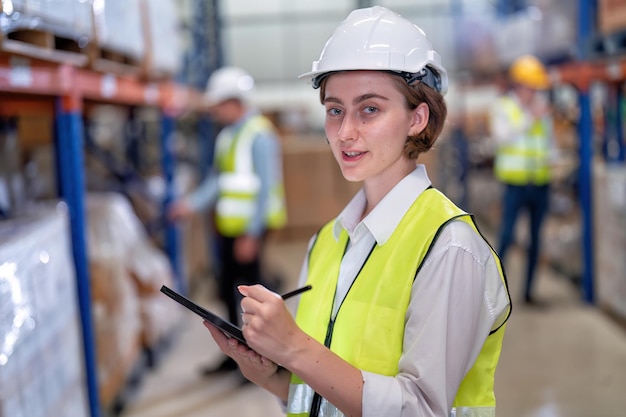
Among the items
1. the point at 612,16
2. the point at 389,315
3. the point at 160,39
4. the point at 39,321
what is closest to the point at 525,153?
the point at 612,16

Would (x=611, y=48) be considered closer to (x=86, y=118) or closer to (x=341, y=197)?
(x=86, y=118)

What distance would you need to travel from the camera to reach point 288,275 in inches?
368

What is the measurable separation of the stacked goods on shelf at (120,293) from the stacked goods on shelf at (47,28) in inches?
51.5

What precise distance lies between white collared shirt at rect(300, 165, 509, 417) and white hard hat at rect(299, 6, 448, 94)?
14.0 inches

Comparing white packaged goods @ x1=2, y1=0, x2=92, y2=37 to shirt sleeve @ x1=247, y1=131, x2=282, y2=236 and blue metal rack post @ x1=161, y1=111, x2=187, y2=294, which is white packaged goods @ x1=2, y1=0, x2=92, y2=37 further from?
blue metal rack post @ x1=161, y1=111, x2=187, y2=294

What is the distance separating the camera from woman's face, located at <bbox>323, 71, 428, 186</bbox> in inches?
63.8

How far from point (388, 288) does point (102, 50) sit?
3334 mm

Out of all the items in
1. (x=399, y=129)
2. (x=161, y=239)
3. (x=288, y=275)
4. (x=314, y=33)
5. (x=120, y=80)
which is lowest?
(x=288, y=275)

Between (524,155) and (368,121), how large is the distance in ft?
18.7

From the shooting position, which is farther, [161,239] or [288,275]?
[288,275]

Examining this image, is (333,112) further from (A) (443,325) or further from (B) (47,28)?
(B) (47,28)

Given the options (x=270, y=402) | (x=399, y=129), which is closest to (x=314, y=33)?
(x=270, y=402)

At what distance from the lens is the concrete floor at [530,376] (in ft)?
15.9

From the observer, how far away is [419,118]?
167cm
